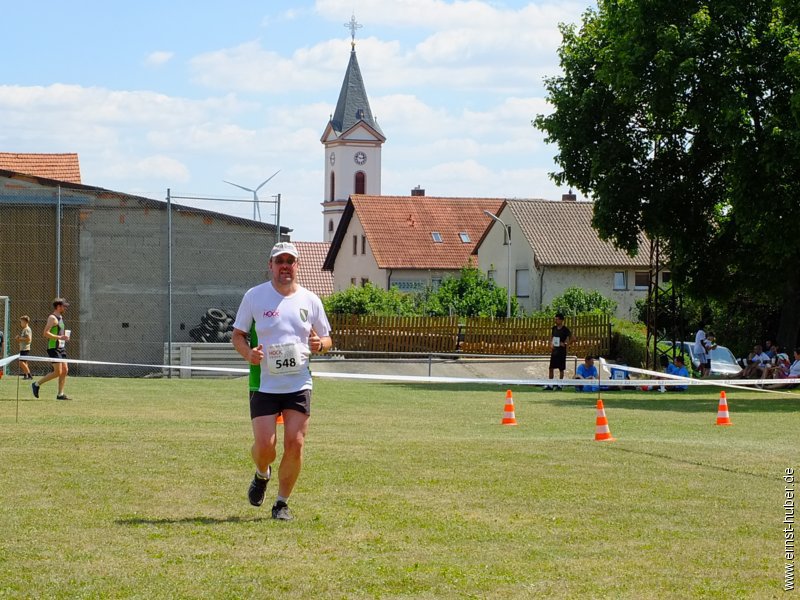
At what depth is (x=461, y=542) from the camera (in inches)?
322

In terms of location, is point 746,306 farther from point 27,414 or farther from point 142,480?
point 142,480

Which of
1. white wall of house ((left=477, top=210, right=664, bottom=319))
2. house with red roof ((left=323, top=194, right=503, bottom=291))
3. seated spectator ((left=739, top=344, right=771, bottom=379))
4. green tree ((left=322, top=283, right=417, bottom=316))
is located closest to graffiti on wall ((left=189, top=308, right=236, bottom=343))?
seated spectator ((left=739, top=344, right=771, bottom=379))

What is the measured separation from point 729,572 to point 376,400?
1925cm

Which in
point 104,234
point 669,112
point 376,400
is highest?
point 669,112

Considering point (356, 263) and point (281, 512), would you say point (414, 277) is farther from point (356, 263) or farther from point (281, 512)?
A: point (281, 512)

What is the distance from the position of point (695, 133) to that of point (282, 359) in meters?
29.8

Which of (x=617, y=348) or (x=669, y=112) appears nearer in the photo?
(x=669, y=112)

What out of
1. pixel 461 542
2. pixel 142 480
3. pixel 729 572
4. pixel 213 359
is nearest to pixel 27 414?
pixel 142 480

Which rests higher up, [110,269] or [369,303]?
[110,269]

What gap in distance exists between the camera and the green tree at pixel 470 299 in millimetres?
57688

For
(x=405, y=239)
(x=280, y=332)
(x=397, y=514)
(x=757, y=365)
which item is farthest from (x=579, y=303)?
(x=280, y=332)

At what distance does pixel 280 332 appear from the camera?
362 inches

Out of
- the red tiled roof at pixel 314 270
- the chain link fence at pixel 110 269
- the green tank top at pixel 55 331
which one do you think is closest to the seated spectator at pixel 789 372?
the chain link fence at pixel 110 269

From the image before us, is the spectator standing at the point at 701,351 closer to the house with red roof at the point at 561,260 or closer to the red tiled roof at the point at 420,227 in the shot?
the house with red roof at the point at 561,260
